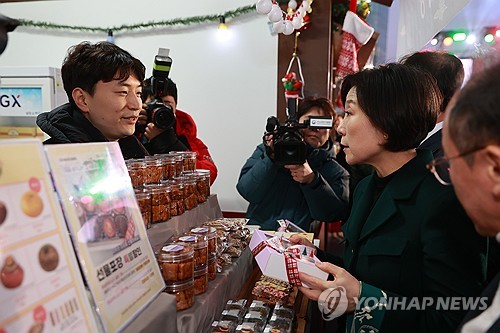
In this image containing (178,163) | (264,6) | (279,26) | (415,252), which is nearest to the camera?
(415,252)

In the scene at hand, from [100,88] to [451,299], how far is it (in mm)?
1334

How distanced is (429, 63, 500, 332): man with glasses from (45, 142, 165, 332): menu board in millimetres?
643

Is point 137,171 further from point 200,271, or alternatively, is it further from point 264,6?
point 264,6

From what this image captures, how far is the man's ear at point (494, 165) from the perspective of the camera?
0.67 m

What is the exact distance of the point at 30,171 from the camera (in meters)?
0.67

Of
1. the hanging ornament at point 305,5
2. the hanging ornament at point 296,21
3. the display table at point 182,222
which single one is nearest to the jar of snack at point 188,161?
the display table at point 182,222

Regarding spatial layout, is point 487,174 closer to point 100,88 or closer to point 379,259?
point 379,259

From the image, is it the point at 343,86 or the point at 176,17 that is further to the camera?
the point at 176,17

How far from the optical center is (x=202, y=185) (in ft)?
5.87

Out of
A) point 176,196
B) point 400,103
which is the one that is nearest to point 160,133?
point 176,196

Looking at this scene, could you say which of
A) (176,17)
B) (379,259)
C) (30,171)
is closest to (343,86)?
(379,259)

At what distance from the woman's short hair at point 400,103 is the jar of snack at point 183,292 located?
2.36ft

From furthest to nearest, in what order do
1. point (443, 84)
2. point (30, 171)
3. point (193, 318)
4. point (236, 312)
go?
point (443, 84) → point (236, 312) → point (193, 318) → point (30, 171)

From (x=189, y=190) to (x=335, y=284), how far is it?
73 centimetres
